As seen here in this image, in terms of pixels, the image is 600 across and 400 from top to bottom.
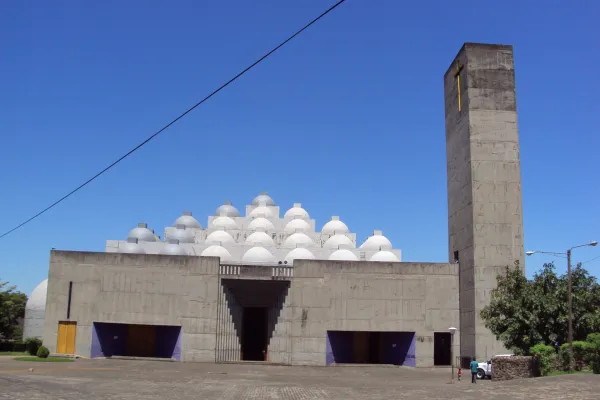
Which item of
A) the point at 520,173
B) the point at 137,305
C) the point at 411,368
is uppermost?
the point at 520,173

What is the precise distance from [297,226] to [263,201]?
6914mm

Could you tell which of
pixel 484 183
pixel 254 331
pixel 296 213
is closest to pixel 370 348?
pixel 254 331

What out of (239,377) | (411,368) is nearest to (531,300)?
(411,368)

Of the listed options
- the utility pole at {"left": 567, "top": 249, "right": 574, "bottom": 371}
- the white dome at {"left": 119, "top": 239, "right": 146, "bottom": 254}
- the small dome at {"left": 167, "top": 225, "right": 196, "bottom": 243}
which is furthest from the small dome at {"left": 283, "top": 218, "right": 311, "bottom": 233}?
the utility pole at {"left": 567, "top": 249, "right": 574, "bottom": 371}

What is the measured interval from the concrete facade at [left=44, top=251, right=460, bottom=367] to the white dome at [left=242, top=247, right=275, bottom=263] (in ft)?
29.9

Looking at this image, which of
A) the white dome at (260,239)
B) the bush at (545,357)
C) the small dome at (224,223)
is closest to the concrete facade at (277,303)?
the bush at (545,357)

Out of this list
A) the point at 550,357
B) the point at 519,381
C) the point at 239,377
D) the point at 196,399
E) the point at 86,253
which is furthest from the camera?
the point at 86,253

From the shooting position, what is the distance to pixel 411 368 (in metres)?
39.0

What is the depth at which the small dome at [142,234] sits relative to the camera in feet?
187

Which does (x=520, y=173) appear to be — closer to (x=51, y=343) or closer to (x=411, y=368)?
(x=411, y=368)

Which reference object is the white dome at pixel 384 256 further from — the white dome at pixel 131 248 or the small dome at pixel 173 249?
the white dome at pixel 131 248

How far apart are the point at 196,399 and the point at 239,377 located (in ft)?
32.3

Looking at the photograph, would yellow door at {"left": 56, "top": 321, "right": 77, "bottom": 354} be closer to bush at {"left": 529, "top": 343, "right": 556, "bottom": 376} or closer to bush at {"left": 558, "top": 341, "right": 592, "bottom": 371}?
bush at {"left": 529, "top": 343, "right": 556, "bottom": 376}

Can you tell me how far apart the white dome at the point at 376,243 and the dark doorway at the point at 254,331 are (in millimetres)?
16408
